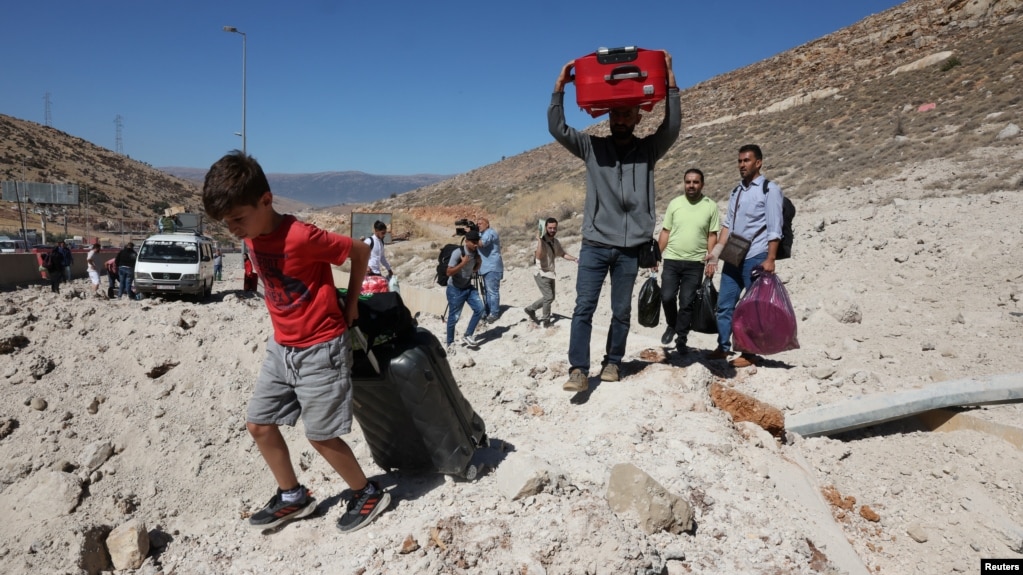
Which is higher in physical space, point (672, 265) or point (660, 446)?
point (672, 265)

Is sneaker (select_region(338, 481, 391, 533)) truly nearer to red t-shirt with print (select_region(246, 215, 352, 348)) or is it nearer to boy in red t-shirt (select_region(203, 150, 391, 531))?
boy in red t-shirt (select_region(203, 150, 391, 531))

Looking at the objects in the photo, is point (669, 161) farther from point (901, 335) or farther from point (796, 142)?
point (901, 335)

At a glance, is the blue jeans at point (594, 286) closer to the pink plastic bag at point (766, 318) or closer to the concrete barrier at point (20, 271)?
the pink plastic bag at point (766, 318)

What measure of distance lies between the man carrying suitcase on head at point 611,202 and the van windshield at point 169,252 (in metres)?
13.4

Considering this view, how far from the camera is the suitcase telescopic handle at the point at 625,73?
3465 millimetres

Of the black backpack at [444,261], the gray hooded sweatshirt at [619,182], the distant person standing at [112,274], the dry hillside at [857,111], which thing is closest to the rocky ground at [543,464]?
the gray hooded sweatshirt at [619,182]

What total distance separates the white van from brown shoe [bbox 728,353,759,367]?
13308mm

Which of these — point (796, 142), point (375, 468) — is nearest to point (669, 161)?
point (796, 142)

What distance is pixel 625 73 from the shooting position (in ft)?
11.4

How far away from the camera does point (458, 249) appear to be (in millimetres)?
7520

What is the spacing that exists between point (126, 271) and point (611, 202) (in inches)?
558

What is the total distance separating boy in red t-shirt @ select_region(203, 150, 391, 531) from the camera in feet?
8.14

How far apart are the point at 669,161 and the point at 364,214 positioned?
1707 cm

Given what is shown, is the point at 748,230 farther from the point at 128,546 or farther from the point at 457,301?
the point at 128,546
